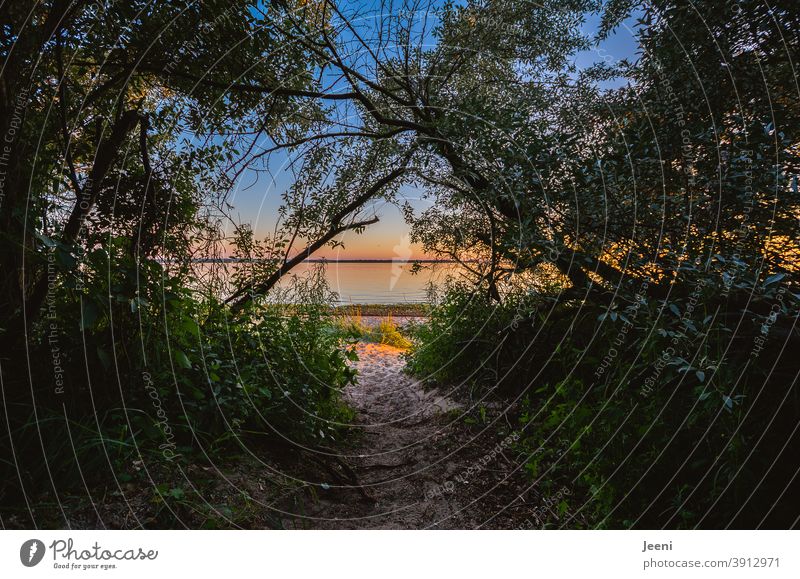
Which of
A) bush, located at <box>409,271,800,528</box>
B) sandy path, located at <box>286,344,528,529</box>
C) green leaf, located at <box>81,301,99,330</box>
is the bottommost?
sandy path, located at <box>286,344,528,529</box>

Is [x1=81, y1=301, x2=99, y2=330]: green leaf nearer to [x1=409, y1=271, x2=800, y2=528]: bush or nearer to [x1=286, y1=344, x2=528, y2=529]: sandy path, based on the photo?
[x1=286, y1=344, x2=528, y2=529]: sandy path

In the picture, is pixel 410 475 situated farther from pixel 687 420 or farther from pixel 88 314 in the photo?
pixel 88 314

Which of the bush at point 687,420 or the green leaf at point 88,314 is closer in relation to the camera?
the bush at point 687,420

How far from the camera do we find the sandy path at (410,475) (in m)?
2.25

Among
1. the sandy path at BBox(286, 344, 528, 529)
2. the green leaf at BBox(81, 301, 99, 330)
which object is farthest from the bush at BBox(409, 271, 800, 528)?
the green leaf at BBox(81, 301, 99, 330)

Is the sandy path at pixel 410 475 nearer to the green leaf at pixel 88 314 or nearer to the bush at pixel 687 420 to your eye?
the bush at pixel 687 420

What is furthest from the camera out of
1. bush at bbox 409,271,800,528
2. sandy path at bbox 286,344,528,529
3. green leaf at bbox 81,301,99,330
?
sandy path at bbox 286,344,528,529

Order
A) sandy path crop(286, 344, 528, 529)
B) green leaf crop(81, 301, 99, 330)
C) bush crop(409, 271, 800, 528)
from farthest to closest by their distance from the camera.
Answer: sandy path crop(286, 344, 528, 529) < green leaf crop(81, 301, 99, 330) < bush crop(409, 271, 800, 528)

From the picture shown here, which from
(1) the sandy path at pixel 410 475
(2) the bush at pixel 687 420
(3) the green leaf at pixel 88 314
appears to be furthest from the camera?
(1) the sandy path at pixel 410 475

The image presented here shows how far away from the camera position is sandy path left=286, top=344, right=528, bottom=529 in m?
2.25

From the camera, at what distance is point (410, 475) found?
2.79 meters

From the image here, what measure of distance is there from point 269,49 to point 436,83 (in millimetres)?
1526

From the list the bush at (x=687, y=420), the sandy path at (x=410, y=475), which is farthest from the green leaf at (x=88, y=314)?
the bush at (x=687, y=420)

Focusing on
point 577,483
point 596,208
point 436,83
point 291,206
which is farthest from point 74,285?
point 436,83
